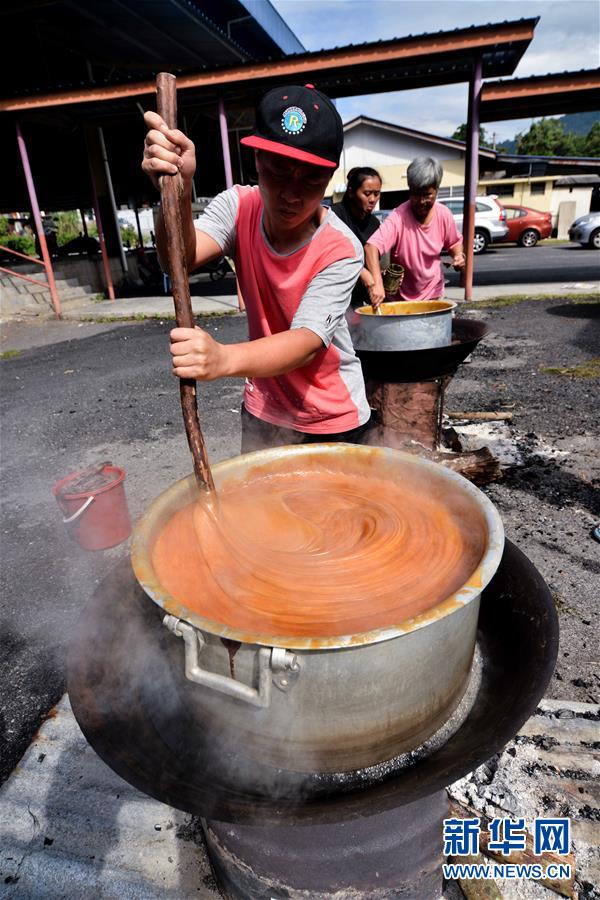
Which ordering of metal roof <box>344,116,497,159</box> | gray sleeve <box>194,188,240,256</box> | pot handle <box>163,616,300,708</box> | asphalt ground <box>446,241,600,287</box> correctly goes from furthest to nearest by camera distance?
metal roof <box>344,116,497,159</box>, asphalt ground <box>446,241,600,287</box>, gray sleeve <box>194,188,240,256</box>, pot handle <box>163,616,300,708</box>

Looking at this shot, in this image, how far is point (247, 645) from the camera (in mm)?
1075

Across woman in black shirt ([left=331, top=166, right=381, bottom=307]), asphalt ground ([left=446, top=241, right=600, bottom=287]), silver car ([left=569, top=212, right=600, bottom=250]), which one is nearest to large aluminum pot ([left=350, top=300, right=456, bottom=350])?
woman in black shirt ([left=331, top=166, right=381, bottom=307])

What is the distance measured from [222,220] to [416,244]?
109 inches

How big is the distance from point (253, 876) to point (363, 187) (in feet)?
15.6

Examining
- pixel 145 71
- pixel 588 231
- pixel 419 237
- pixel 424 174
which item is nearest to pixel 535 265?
pixel 588 231

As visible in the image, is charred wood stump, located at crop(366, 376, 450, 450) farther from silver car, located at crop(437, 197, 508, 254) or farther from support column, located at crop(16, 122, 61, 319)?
silver car, located at crop(437, 197, 508, 254)

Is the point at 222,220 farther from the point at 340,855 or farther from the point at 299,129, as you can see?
the point at 340,855

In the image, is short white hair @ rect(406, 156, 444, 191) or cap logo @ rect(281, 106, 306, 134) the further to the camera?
short white hair @ rect(406, 156, 444, 191)

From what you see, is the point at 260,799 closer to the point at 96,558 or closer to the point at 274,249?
the point at 274,249

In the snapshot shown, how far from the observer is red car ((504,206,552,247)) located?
75.7ft

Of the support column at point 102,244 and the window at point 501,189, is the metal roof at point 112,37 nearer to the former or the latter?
the support column at point 102,244

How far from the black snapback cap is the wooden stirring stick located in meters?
0.26

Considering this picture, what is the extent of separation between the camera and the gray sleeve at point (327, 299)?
1800 millimetres

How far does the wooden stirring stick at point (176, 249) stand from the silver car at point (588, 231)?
22472 mm
